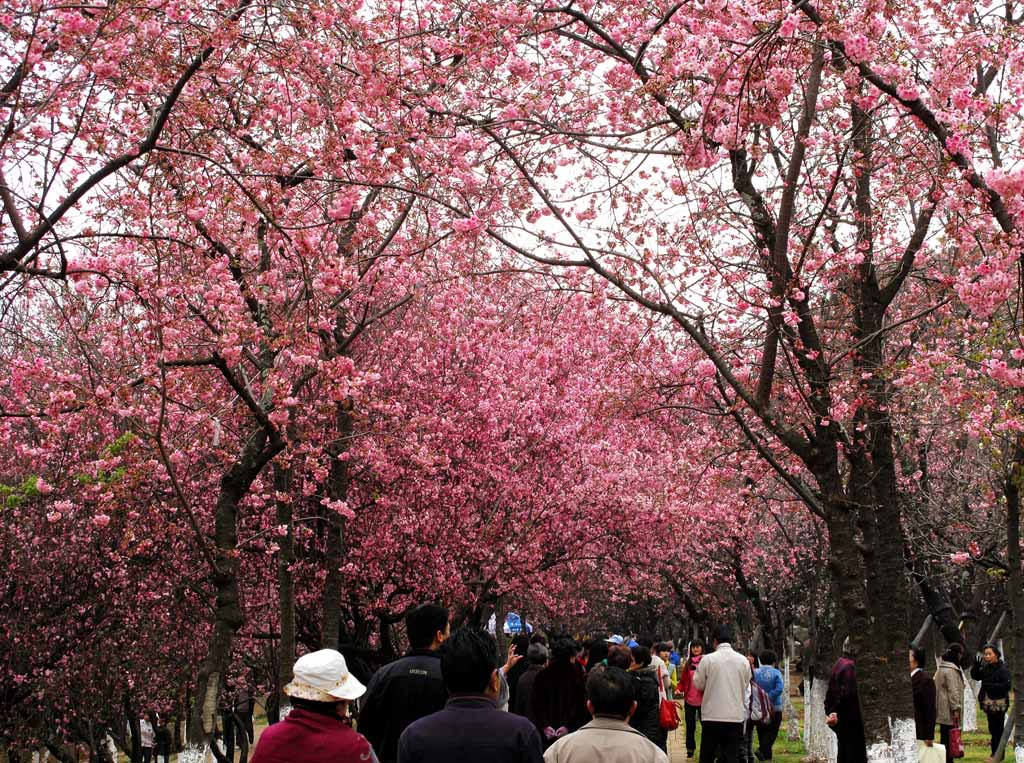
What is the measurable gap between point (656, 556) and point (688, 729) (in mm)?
5612

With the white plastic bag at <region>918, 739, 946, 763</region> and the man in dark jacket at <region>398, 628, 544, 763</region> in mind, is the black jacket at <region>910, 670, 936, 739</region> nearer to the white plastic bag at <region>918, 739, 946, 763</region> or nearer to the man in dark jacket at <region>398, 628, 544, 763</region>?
the white plastic bag at <region>918, 739, 946, 763</region>

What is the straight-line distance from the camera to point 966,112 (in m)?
9.48

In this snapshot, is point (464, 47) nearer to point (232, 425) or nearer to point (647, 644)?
point (647, 644)

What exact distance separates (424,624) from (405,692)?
376 millimetres

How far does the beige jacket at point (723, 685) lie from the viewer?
40.3 feet

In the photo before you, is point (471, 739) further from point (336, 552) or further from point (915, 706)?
point (336, 552)

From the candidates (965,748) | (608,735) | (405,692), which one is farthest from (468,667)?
(965,748)

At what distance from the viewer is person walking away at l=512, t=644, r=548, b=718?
9.81m

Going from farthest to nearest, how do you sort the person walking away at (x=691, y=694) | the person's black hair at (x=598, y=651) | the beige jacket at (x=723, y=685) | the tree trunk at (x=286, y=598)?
the person walking away at (x=691, y=694) < the tree trunk at (x=286, y=598) < the beige jacket at (x=723, y=685) < the person's black hair at (x=598, y=651)

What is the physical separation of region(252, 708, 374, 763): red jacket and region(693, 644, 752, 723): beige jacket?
8098 mm

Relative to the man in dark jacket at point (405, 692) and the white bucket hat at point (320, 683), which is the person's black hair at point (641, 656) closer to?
the man in dark jacket at point (405, 692)

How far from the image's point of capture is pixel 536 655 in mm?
10633

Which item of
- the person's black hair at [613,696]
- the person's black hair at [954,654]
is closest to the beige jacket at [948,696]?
the person's black hair at [954,654]

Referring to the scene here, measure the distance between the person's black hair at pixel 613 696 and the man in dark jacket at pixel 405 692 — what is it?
4.59 ft
